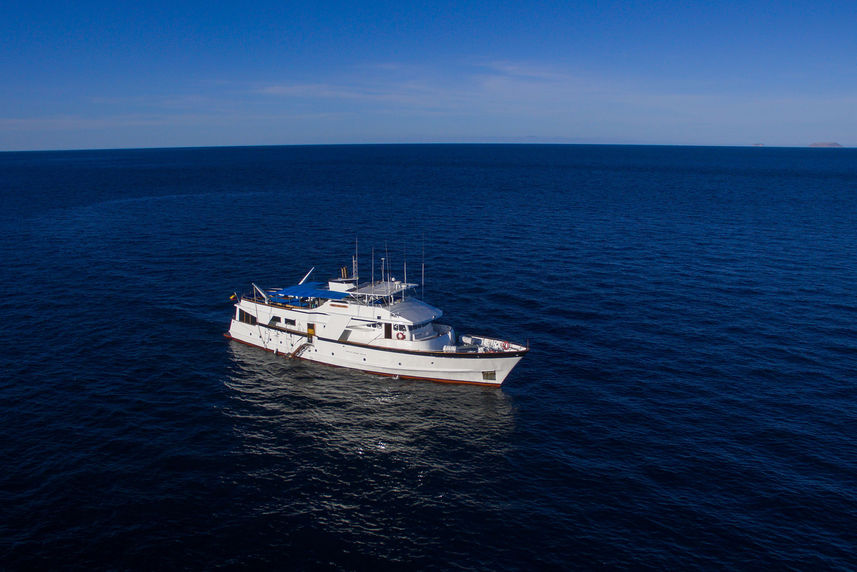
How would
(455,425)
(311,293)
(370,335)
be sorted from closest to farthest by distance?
(455,425) → (370,335) → (311,293)

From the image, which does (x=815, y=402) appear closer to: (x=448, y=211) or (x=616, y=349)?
(x=616, y=349)

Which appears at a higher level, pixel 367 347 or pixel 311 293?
pixel 311 293

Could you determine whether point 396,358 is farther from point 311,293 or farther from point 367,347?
point 311,293

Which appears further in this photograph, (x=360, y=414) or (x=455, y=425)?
(x=360, y=414)

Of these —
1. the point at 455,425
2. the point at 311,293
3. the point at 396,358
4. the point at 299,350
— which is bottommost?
the point at 455,425

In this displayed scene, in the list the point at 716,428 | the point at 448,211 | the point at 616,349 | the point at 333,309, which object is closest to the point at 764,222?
the point at 448,211

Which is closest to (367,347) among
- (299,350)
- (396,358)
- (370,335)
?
(370,335)

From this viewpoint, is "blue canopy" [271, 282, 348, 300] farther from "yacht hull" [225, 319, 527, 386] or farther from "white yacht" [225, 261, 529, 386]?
"yacht hull" [225, 319, 527, 386]

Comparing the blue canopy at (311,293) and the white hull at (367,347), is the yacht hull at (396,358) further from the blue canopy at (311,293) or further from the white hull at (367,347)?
the blue canopy at (311,293)
